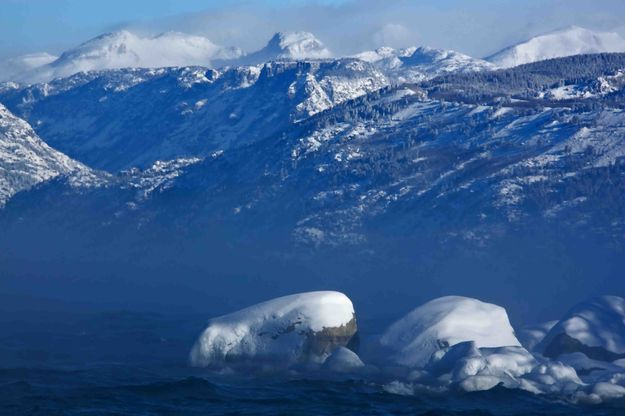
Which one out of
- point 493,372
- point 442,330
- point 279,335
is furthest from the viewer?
point 442,330

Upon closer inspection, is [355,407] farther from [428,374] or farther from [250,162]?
[250,162]

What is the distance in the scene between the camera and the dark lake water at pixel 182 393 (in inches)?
2436

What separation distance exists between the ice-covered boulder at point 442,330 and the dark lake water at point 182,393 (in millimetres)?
6499

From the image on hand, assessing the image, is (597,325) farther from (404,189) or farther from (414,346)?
(404,189)

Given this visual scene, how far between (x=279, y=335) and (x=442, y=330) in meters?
9.61

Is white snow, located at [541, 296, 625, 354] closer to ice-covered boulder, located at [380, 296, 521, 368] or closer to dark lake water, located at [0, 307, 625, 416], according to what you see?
ice-covered boulder, located at [380, 296, 521, 368]

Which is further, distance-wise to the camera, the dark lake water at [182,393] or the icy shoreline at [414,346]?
the icy shoreline at [414,346]

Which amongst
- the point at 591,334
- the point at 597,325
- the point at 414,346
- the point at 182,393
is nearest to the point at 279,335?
the point at 414,346

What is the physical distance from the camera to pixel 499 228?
13100 centimetres

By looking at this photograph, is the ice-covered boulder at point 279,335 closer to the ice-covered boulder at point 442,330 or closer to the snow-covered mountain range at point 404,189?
the ice-covered boulder at point 442,330

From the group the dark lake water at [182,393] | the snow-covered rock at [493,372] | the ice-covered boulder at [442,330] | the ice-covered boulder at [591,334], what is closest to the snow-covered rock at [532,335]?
the ice-covered boulder at [591,334]

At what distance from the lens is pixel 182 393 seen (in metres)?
66.1

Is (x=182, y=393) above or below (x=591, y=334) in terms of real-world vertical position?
below

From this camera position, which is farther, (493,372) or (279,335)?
(279,335)
